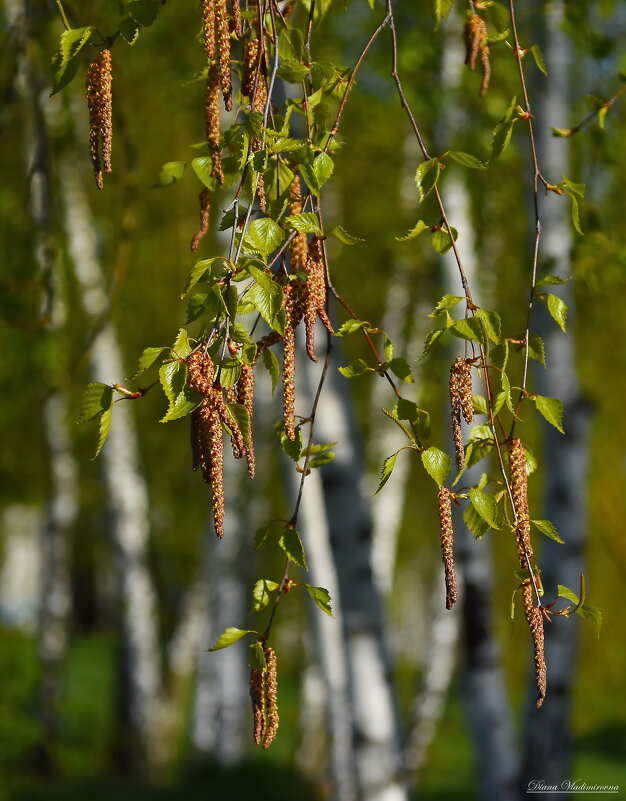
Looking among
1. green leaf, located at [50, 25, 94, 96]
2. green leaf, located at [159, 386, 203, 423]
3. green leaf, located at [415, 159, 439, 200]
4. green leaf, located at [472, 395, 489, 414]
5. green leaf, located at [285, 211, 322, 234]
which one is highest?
green leaf, located at [50, 25, 94, 96]

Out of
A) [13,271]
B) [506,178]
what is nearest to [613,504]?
[506,178]

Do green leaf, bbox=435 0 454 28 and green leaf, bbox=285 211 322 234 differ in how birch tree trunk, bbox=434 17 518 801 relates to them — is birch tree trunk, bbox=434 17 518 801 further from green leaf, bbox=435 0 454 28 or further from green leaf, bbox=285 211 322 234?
green leaf, bbox=285 211 322 234

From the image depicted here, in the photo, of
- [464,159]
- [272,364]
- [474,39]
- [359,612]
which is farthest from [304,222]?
[359,612]

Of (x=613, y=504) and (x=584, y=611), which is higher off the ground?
(x=613, y=504)

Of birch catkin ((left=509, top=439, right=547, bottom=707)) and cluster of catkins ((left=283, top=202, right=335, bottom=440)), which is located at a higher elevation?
cluster of catkins ((left=283, top=202, right=335, bottom=440))

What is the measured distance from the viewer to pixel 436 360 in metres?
5.07

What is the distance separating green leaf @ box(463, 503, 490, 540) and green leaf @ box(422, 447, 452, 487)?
0.12 m

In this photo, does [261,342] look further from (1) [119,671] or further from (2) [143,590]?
(1) [119,671]

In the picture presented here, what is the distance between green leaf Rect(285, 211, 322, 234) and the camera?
4.96ft

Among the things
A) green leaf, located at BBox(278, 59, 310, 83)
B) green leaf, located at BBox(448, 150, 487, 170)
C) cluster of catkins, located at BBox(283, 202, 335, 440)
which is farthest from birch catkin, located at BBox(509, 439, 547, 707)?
green leaf, located at BBox(278, 59, 310, 83)

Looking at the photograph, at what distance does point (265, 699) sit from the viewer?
5.13 feet

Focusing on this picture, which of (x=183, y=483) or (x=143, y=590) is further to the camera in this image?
(x=183, y=483)

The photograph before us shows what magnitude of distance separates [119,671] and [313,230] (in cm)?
943

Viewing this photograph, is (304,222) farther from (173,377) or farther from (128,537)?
(128,537)
